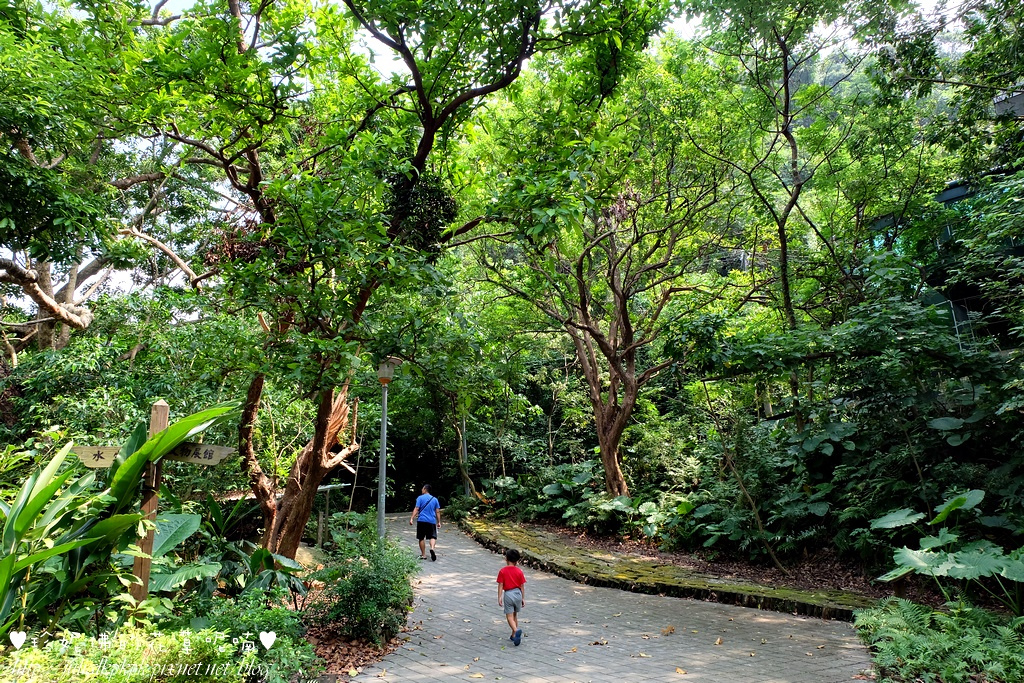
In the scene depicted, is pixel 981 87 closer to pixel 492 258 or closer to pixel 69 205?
pixel 492 258

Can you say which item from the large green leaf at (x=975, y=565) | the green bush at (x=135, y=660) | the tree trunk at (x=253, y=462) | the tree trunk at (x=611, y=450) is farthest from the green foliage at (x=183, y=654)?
the tree trunk at (x=611, y=450)

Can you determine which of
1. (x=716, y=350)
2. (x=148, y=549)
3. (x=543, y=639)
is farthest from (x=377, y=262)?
(x=716, y=350)

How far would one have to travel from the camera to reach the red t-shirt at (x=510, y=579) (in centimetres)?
691

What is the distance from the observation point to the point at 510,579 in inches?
274

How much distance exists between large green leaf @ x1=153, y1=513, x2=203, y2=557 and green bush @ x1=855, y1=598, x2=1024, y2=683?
5723mm

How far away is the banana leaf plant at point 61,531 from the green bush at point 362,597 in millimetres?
2365

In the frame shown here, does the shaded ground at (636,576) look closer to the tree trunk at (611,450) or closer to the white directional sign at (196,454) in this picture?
the tree trunk at (611,450)

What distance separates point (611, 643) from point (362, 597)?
8.75ft

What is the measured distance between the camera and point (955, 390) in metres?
9.07

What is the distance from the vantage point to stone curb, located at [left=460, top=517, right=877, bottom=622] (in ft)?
25.3

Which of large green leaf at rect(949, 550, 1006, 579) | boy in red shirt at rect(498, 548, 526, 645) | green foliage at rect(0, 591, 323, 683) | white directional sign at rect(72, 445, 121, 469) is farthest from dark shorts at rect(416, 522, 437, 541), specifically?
large green leaf at rect(949, 550, 1006, 579)

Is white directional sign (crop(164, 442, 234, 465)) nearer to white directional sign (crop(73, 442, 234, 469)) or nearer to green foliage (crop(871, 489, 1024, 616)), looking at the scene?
white directional sign (crop(73, 442, 234, 469))

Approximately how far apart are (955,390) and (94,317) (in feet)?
44.8

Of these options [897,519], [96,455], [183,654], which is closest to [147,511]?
[96,455]
